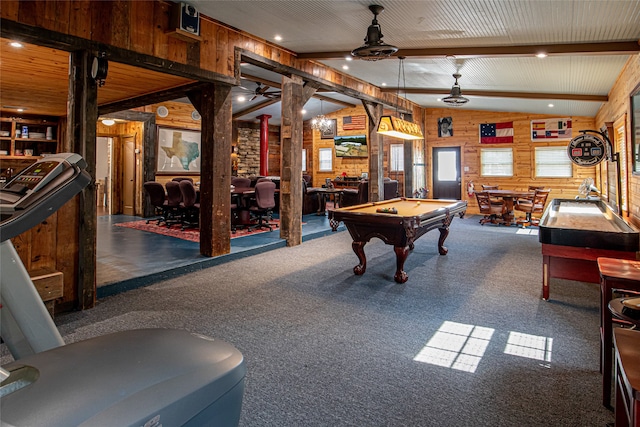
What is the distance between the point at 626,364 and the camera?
1180mm

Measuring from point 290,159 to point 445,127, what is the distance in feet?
23.9

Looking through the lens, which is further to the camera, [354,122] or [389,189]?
[354,122]

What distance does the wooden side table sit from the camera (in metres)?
1.03

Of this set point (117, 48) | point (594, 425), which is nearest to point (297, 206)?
point (117, 48)

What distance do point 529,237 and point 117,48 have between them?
24.7ft

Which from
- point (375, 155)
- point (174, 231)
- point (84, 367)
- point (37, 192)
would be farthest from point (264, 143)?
point (84, 367)

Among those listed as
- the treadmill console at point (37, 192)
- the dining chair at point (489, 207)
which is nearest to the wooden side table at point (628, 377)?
the treadmill console at point (37, 192)

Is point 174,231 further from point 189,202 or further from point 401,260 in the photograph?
point 401,260

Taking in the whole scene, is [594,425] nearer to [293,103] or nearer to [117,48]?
[117,48]

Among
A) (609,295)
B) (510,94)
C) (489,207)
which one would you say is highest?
(510,94)

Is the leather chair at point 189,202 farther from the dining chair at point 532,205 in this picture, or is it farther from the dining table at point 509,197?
the dining chair at point 532,205

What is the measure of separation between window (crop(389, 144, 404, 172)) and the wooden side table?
11930 millimetres

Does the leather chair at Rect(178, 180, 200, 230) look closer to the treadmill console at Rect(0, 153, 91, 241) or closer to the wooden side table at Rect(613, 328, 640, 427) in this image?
the treadmill console at Rect(0, 153, 91, 241)

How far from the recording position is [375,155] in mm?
9180
